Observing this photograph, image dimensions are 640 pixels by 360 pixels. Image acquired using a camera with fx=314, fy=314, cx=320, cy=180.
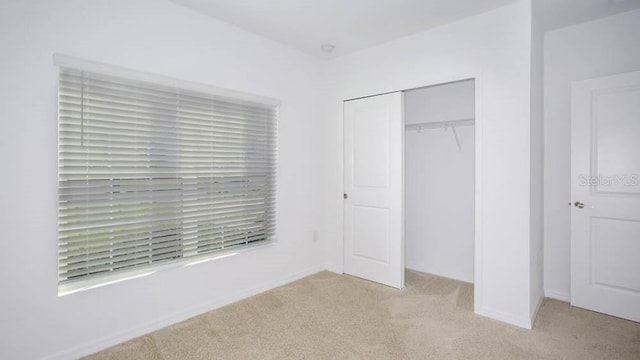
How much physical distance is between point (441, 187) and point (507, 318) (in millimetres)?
1557

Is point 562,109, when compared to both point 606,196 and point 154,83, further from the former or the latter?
point 154,83

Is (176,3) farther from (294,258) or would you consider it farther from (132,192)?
(294,258)

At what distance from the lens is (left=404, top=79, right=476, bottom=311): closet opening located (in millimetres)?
3486

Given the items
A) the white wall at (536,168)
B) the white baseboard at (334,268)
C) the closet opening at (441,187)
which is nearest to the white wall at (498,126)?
the white wall at (536,168)

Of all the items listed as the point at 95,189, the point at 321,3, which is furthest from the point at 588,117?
the point at 95,189

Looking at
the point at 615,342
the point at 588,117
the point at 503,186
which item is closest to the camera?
the point at 615,342

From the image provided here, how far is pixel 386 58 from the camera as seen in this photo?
10.8 feet

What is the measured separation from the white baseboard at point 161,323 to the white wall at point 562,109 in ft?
8.60

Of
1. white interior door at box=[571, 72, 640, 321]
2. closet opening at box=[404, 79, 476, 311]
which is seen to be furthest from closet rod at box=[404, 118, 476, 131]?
white interior door at box=[571, 72, 640, 321]

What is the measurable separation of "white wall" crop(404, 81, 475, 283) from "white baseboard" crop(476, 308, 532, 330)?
32.9 inches

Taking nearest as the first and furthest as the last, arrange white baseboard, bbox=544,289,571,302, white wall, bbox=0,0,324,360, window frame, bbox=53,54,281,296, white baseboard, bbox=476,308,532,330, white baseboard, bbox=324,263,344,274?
white wall, bbox=0,0,324,360 → window frame, bbox=53,54,281,296 → white baseboard, bbox=476,308,532,330 → white baseboard, bbox=544,289,571,302 → white baseboard, bbox=324,263,344,274

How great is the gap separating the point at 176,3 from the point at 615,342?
4163 millimetres

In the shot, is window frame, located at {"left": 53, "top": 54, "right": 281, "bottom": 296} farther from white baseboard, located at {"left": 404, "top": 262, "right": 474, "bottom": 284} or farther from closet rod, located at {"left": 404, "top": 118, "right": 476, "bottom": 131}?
white baseboard, located at {"left": 404, "top": 262, "right": 474, "bottom": 284}

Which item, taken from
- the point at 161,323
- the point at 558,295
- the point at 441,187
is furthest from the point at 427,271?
the point at 161,323
